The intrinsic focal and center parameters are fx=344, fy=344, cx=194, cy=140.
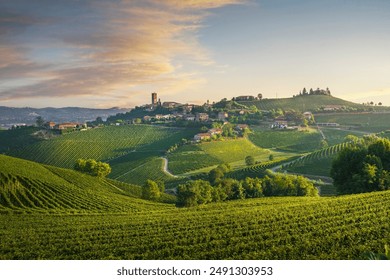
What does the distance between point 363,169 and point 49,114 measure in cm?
1252

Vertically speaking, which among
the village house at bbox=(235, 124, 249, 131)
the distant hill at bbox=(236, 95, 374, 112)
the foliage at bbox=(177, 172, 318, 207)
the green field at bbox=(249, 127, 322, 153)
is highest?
the distant hill at bbox=(236, 95, 374, 112)

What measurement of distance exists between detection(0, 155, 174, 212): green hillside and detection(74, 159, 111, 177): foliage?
498 millimetres

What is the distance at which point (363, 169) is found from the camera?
1454 centimetres

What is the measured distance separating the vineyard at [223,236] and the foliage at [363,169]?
4.98 metres

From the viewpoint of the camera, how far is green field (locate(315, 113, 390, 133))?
17.2 m

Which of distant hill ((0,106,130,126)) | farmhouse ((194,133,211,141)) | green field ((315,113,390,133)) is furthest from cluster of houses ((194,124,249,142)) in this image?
distant hill ((0,106,130,126))

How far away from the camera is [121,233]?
7.75m

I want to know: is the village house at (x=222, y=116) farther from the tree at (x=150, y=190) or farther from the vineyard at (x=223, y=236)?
the vineyard at (x=223, y=236)

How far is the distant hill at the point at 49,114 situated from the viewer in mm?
7467

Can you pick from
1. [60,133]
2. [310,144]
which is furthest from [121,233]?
[310,144]

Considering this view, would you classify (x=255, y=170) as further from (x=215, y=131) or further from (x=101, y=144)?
(x=101, y=144)

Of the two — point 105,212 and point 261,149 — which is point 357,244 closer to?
point 105,212

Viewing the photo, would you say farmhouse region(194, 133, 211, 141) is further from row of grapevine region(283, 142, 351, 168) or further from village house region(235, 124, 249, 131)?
row of grapevine region(283, 142, 351, 168)

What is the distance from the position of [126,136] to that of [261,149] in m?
7.09
